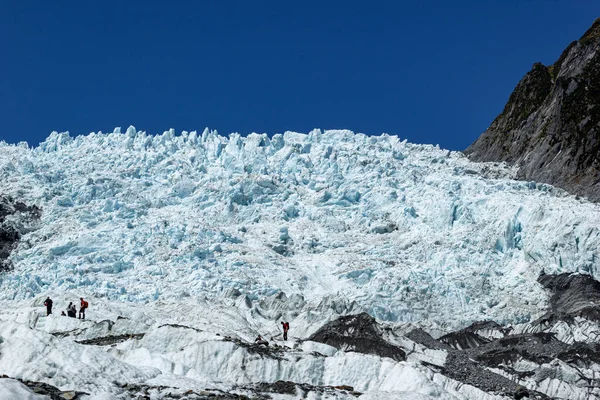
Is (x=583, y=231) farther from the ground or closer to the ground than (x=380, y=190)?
closer to the ground

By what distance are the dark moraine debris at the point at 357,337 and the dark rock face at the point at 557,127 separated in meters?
30.2

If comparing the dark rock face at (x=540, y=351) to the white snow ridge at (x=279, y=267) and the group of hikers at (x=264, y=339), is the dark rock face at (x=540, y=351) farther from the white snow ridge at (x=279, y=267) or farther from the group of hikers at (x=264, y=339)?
the group of hikers at (x=264, y=339)

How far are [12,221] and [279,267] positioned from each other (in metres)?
19.0

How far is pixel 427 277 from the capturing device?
1716 inches

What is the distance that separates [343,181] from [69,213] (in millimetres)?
21171

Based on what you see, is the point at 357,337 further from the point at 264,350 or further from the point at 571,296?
the point at 571,296

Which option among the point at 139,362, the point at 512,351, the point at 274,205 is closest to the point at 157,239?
the point at 274,205

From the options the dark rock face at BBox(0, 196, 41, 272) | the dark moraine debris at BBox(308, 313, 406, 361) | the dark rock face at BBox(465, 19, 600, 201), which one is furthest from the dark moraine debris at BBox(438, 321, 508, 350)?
the dark rock face at BBox(0, 196, 41, 272)

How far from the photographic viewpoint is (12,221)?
5031cm

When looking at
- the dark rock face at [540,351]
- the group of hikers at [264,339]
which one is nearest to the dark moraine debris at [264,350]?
the group of hikers at [264,339]

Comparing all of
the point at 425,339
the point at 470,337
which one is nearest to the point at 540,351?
the point at 470,337

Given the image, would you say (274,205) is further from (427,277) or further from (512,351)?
(512,351)

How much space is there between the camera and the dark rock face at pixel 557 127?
61.1 metres

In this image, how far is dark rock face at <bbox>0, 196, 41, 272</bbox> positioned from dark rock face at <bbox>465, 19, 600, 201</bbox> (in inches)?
1562
